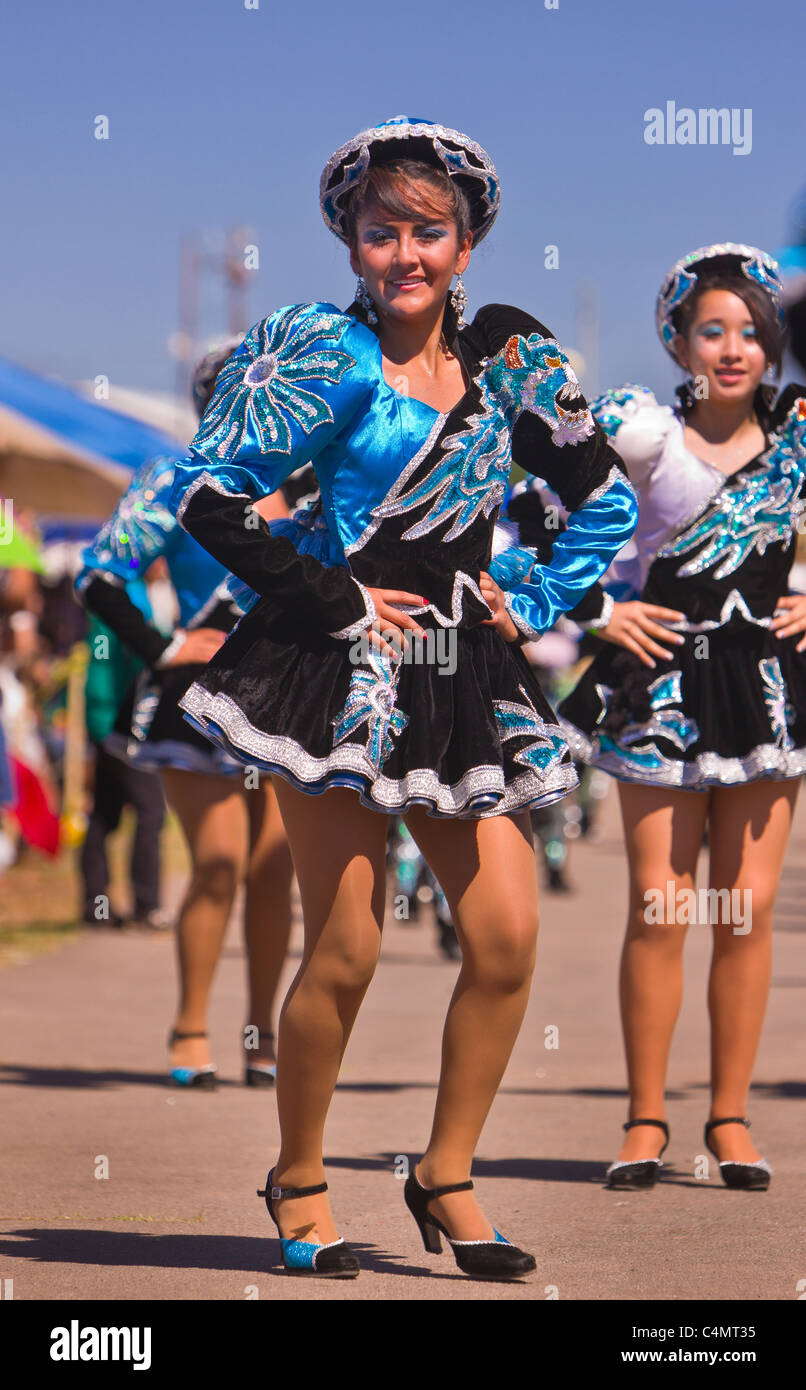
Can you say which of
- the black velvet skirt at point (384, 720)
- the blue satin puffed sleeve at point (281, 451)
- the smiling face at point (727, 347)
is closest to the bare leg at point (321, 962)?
the black velvet skirt at point (384, 720)

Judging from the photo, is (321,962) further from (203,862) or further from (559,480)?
(203,862)

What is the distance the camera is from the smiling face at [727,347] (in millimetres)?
5461

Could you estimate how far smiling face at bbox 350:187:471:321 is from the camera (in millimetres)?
4195


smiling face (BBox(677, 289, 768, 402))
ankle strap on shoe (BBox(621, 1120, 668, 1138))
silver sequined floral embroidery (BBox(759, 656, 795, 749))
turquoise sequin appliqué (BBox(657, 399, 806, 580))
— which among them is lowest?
ankle strap on shoe (BBox(621, 1120, 668, 1138))

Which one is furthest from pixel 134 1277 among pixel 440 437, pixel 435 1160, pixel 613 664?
pixel 613 664

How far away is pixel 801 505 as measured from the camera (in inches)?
217

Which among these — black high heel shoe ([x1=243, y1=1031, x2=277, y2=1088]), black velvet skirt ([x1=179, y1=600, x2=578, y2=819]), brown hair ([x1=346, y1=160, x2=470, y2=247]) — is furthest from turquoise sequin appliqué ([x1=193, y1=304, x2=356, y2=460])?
black high heel shoe ([x1=243, y1=1031, x2=277, y2=1088])

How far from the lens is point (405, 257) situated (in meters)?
4.18

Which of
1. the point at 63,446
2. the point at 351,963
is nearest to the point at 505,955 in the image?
the point at 351,963

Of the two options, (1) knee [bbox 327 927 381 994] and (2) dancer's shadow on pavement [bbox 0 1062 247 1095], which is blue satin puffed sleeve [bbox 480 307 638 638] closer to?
(1) knee [bbox 327 927 381 994]

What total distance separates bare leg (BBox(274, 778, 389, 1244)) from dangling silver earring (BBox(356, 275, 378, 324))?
38.9 inches

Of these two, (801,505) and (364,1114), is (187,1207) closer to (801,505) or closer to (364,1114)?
(364,1114)

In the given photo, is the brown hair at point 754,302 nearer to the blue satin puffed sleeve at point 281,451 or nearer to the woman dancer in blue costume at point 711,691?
the woman dancer in blue costume at point 711,691

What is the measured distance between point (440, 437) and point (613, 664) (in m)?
1.54
